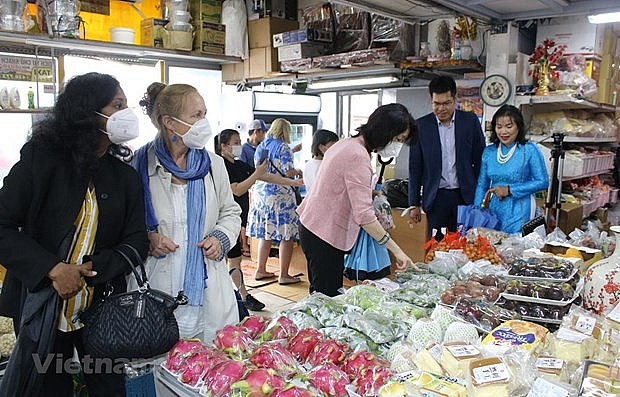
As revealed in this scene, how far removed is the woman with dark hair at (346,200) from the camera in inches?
99.8

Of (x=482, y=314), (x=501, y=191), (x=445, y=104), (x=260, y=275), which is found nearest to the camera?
(x=482, y=314)

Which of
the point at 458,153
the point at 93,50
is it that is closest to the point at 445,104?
the point at 458,153

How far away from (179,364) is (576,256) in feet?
6.40

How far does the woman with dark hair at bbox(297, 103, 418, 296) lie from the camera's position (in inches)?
99.8

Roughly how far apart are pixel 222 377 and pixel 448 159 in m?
2.59

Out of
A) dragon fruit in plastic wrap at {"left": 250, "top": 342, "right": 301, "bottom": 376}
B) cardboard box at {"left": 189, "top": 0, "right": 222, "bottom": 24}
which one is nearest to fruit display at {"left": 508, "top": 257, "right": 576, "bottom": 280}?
dragon fruit in plastic wrap at {"left": 250, "top": 342, "right": 301, "bottom": 376}

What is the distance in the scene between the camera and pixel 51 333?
1.71 metres

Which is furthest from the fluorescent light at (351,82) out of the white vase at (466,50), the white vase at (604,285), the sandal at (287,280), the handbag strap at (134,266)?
the handbag strap at (134,266)

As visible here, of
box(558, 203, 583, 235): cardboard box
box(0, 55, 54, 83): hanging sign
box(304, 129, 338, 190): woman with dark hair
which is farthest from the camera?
box(304, 129, 338, 190): woman with dark hair

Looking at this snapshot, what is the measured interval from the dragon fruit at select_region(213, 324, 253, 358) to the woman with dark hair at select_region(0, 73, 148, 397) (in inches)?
18.2

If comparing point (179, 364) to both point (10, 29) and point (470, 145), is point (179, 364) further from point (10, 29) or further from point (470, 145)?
point (10, 29)

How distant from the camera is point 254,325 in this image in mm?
1702

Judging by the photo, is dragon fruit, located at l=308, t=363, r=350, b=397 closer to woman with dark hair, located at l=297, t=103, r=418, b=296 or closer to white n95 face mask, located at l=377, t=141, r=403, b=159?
woman with dark hair, located at l=297, t=103, r=418, b=296

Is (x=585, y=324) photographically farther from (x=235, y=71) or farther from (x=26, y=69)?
(x=235, y=71)
